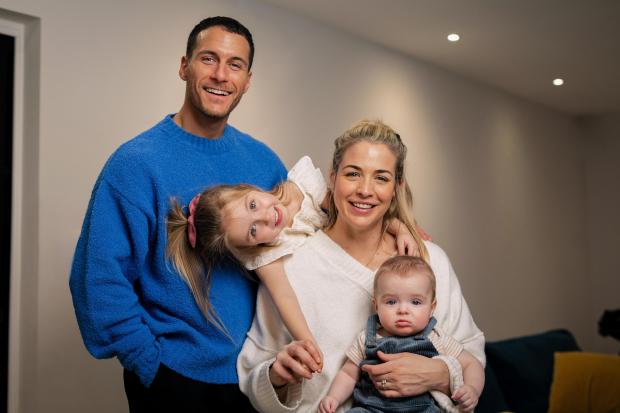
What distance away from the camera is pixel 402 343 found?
1696 millimetres

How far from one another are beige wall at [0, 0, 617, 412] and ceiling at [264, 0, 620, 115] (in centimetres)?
18

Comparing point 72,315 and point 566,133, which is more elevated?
point 566,133

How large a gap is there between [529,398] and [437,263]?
1935 mm

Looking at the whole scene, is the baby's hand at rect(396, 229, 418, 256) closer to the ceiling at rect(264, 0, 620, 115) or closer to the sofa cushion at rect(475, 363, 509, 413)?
the sofa cushion at rect(475, 363, 509, 413)

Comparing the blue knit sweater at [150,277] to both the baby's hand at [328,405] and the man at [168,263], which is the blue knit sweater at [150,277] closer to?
the man at [168,263]

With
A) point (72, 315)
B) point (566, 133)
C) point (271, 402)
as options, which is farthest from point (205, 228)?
point (566, 133)

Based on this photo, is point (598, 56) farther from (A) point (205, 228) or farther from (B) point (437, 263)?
(A) point (205, 228)

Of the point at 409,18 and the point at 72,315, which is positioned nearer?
the point at 72,315

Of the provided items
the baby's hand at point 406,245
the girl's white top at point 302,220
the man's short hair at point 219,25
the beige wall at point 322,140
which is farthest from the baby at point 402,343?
the beige wall at point 322,140

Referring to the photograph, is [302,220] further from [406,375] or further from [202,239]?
[406,375]

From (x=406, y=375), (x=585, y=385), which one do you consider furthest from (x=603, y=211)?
(x=406, y=375)

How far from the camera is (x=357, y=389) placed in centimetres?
172

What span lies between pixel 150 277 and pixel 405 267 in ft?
2.22

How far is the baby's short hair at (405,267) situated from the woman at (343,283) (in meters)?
0.12
